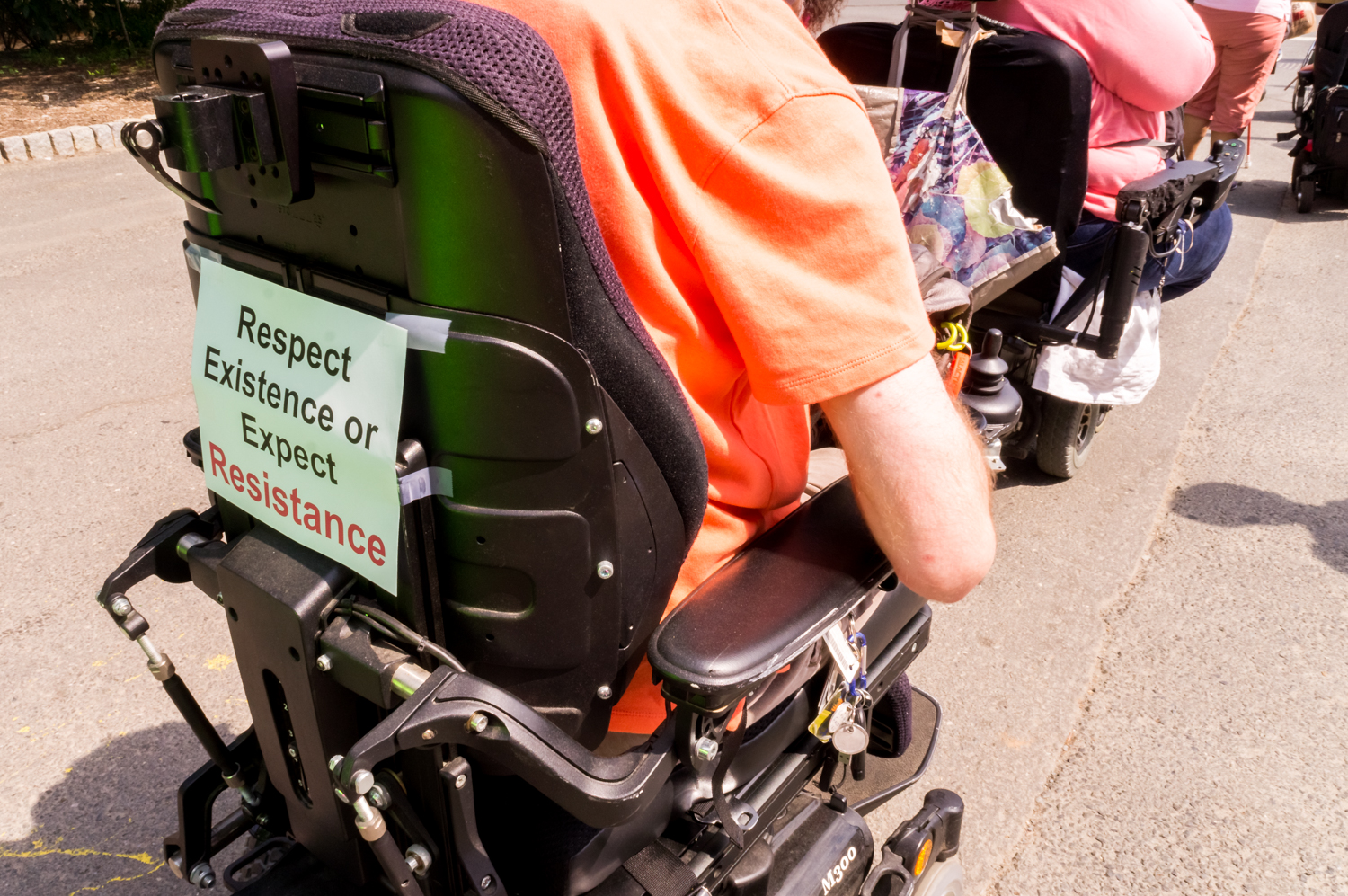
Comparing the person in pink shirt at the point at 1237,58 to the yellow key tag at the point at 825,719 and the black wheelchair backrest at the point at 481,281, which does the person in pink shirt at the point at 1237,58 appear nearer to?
A: the yellow key tag at the point at 825,719

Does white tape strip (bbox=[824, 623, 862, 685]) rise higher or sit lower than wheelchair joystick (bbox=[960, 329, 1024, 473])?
higher

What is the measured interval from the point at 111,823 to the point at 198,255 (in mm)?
1558

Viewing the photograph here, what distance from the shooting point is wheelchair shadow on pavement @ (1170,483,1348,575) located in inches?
133

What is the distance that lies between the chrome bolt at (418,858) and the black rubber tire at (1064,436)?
9.65 ft

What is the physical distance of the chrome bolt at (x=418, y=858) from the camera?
114cm

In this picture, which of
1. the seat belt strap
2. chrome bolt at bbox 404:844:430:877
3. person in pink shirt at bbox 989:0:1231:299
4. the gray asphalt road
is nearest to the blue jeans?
person in pink shirt at bbox 989:0:1231:299

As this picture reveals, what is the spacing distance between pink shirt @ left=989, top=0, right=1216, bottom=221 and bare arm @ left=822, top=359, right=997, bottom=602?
7.60 ft

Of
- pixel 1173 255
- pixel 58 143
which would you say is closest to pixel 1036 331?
pixel 1173 255

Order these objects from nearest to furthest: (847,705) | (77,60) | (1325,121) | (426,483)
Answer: (426,483)
(847,705)
(1325,121)
(77,60)

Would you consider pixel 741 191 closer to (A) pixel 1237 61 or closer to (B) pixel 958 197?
(B) pixel 958 197

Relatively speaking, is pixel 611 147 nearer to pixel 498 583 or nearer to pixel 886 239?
pixel 886 239

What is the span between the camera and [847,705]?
143cm

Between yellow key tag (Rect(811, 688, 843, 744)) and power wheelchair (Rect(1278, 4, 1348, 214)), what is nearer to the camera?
yellow key tag (Rect(811, 688, 843, 744))

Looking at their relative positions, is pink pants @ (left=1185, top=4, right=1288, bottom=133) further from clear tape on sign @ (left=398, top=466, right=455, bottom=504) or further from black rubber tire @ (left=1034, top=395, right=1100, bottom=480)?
clear tape on sign @ (left=398, top=466, right=455, bottom=504)
